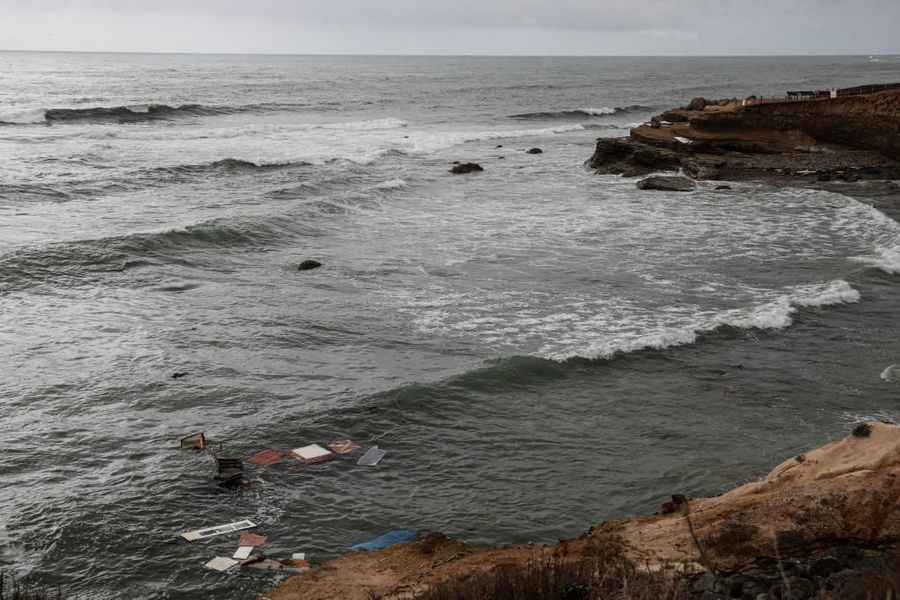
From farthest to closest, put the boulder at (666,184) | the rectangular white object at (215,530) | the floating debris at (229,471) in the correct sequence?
the boulder at (666,184), the floating debris at (229,471), the rectangular white object at (215,530)

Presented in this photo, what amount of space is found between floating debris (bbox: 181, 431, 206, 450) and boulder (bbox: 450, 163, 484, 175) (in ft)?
83.2

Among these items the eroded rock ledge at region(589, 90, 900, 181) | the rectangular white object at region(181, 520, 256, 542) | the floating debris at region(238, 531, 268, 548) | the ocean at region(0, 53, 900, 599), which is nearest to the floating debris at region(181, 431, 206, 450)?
the ocean at region(0, 53, 900, 599)

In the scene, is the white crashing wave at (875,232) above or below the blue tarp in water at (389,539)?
above

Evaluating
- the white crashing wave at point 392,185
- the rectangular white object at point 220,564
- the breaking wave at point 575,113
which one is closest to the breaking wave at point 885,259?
the rectangular white object at point 220,564

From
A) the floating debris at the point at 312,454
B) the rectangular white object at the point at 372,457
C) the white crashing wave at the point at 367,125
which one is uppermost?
the white crashing wave at the point at 367,125

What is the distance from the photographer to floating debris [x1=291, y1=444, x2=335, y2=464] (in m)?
9.77

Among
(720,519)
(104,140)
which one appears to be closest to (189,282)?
(720,519)

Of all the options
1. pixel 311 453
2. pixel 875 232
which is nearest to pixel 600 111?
pixel 875 232

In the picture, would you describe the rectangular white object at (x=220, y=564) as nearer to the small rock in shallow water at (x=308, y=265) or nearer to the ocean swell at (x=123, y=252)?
the small rock in shallow water at (x=308, y=265)

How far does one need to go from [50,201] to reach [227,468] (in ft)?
67.7

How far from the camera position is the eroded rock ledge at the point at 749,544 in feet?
18.6

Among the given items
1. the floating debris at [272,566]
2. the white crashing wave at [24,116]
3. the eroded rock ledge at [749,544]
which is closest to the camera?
the eroded rock ledge at [749,544]

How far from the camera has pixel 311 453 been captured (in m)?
9.92

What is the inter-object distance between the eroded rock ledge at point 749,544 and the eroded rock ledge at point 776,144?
25.9m
